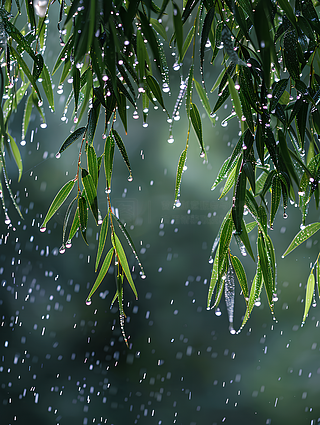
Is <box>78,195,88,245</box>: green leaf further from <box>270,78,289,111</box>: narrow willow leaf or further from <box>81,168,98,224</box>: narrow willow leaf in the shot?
<box>270,78,289,111</box>: narrow willow leaf

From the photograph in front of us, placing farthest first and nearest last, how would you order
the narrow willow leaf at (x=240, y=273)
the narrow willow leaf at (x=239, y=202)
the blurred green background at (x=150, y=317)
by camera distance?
the blurred green background at (x=150, y=317), the narrow willow leaf at (x=240, y=273), the narrow willow leaf at (x=239, y=202)

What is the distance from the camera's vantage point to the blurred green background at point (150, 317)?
5.80ft

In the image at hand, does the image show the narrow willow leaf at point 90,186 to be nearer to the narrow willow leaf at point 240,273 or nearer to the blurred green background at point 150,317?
the narrow willow leaf at point 240,273

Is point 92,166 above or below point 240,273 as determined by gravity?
above

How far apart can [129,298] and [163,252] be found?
0.32m

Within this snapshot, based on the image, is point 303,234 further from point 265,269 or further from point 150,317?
point 150,317

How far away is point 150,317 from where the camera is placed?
6.15 feet

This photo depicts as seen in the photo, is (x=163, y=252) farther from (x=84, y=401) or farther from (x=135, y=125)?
(x=84, y=401)

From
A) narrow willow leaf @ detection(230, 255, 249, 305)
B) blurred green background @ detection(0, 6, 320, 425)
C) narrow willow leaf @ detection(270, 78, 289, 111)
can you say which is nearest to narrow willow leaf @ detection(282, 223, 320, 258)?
narrow willow leaf @ detection(230, 255, 249, 305)

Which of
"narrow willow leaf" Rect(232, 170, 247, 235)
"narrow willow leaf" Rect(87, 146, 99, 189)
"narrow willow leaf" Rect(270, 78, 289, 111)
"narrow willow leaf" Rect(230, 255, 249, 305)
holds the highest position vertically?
"narrow willow leaf" Rect(270, 78, 289, 111)

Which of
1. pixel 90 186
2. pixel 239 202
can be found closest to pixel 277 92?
pixel 239 202

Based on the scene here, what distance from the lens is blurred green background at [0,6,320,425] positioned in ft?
5.80

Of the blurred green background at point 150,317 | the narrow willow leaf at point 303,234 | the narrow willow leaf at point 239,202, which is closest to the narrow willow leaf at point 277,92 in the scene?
the narrow willow leaf at point 239,202

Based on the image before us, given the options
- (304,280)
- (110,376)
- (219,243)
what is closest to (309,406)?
(304,280)
